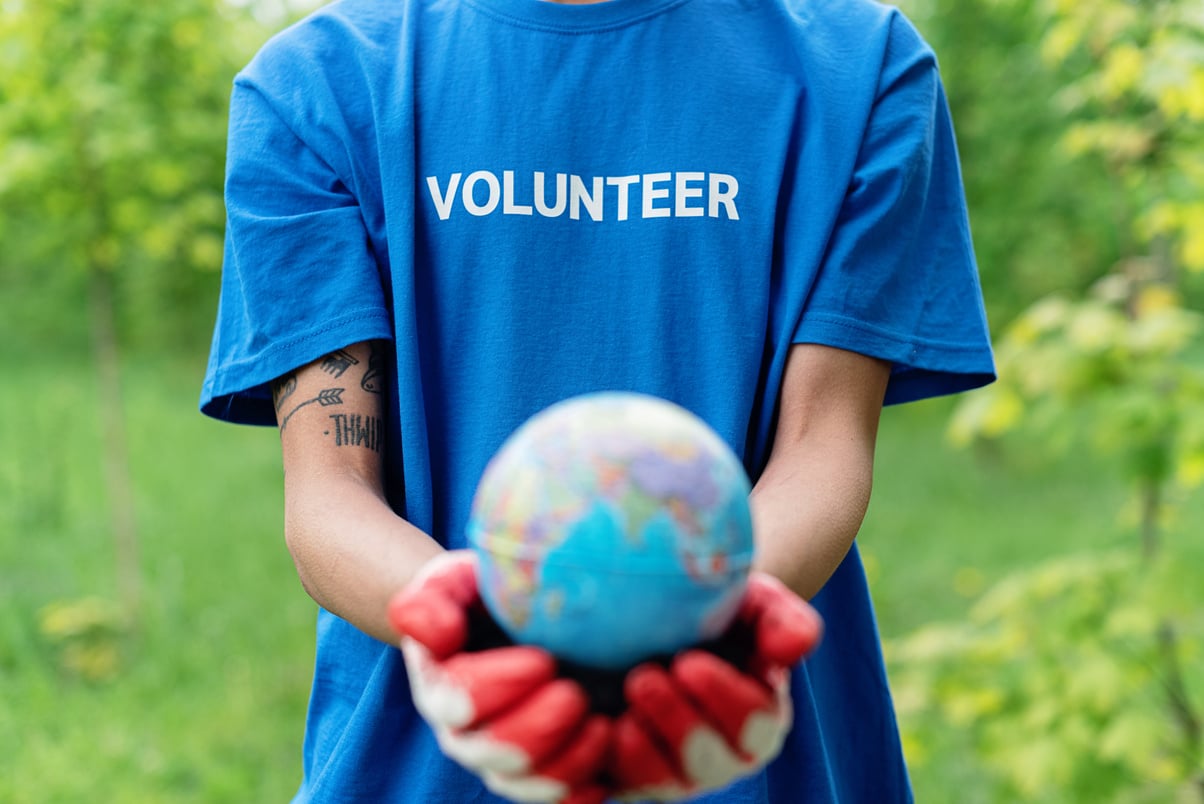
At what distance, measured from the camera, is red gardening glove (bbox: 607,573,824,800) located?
114 cm

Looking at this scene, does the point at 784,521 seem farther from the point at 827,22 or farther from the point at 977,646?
the point at 977,646

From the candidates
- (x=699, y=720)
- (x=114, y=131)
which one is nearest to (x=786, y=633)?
(x=699, y=720)

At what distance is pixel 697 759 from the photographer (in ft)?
3.79

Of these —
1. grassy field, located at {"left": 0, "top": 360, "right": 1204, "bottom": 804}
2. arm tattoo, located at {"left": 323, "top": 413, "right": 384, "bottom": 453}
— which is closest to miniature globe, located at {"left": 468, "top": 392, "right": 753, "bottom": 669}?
arm tattoo, located at {"left": 323, "top": 413, "right": 384, "bottom": 453}

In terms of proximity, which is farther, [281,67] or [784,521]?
[281,67]

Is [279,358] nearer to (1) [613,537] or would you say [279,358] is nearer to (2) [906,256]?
(1) [613,537]

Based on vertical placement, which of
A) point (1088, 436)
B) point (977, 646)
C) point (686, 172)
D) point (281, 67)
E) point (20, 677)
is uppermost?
point (281, 67)

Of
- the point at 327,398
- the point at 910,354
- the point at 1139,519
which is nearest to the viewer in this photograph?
the point at 327,398

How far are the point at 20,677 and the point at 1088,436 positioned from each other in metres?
4.74

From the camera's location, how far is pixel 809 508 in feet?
5.31

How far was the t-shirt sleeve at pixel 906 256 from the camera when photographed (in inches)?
71.2

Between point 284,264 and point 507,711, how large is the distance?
895 mm

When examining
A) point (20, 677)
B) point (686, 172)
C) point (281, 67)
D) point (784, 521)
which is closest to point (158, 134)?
point (20, 677)

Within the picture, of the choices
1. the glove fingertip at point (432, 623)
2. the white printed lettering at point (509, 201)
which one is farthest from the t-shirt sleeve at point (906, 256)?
the glove fingertip at point (432, 623)
